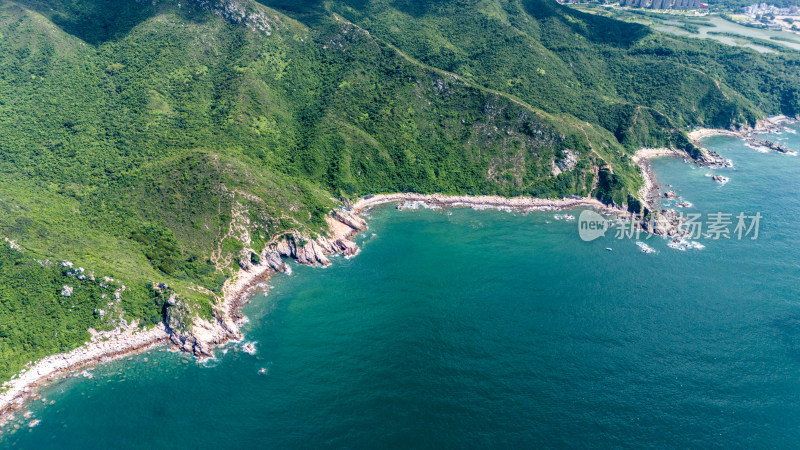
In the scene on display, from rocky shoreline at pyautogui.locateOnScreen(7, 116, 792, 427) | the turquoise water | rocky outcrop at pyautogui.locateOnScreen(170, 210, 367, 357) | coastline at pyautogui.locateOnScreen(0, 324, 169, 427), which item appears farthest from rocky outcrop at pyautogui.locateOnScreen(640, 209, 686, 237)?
coastline at pyautogui.locateOnScreen(0, 324, 169, 427)

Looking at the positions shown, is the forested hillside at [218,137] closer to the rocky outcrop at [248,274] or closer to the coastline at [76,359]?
the coastline at [76,359]

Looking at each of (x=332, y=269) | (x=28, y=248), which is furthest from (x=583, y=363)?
(x=28, y=248)

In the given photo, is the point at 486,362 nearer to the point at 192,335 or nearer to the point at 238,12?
the point at 192,335

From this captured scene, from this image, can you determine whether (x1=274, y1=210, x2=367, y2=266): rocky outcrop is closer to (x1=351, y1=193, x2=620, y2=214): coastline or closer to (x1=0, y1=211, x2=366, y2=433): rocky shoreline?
(x1=0, y1=211, x2=366, y2=433): rocky shoreline

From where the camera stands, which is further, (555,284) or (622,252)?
(622,252)

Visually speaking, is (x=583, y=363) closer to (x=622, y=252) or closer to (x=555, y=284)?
(x=555, y=284)

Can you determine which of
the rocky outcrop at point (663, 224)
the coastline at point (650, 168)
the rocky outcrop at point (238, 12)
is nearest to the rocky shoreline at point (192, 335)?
the rocky outcrop at point (663, 224)

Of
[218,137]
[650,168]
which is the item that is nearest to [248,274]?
[218,137]
